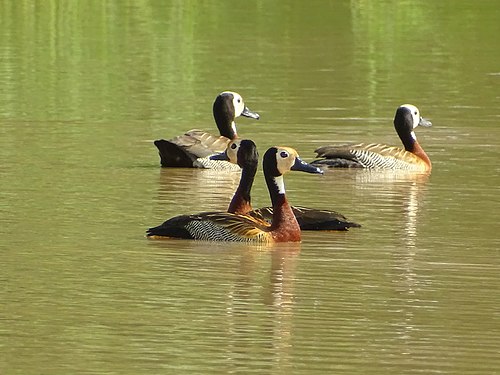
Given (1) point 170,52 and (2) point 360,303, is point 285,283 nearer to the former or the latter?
(2) point 360,303

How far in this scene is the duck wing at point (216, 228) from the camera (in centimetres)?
1322

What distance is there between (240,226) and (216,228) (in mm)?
Answer: 163

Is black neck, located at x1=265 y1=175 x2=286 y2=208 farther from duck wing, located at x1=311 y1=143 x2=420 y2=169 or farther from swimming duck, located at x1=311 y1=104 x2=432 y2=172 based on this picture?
duck wing, located at x1=311 y1=143 x2=420 y2=169

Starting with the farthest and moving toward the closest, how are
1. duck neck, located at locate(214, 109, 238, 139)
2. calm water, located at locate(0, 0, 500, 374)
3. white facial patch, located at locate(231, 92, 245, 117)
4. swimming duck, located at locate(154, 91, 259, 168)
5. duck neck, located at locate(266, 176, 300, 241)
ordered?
white facial patch, located at locate(231, 92, 245, 117) → duck neck, located at locate(214, 109, 238, 139) → swimming duck, located at locate(154, 91, 259, 168) → duck neck, located at locate(266, 176, 300, 241) → calm water, located at locate(0, 0, 500, 374)

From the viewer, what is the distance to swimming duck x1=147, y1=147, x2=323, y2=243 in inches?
521

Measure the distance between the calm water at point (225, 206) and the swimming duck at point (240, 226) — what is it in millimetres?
101

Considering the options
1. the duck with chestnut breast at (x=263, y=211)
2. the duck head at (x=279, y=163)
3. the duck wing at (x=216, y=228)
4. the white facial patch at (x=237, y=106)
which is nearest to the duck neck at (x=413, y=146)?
the white facial patch at (x=237, y=106)

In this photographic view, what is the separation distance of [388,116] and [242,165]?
8.71 meters

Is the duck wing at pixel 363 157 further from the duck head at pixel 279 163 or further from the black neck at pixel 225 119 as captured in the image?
the duck head at pixel 279 163

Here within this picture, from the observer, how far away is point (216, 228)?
13.2 m

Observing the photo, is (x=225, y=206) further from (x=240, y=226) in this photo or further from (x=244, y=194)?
(x=240, y=226)

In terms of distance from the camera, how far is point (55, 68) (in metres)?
27.3

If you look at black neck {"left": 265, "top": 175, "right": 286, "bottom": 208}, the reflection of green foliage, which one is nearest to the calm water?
the reflection of green foliage

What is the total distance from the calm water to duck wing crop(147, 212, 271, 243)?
0.10 metres
